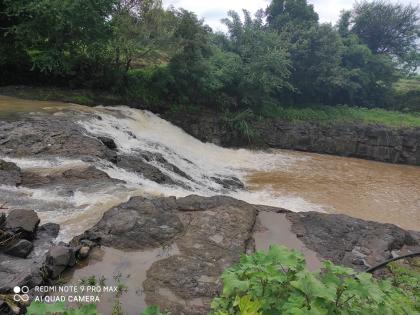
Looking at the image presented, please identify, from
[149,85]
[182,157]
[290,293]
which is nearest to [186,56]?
[149,85]

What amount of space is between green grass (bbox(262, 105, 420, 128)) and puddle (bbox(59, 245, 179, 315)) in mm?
14166

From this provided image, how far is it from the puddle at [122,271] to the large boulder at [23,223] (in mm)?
854

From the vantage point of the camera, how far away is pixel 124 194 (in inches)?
259

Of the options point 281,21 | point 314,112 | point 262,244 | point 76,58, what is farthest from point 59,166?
point 281,21

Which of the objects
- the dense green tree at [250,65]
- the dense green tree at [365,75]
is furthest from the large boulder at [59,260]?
the dense green tree at [365,75]

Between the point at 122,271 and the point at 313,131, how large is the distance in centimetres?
1530

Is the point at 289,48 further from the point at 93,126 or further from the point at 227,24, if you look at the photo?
the point at 93,126

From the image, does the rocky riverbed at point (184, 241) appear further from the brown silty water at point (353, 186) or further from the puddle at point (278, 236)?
the brown silty water at point (353, 186)

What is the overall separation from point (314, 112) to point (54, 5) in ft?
43.2

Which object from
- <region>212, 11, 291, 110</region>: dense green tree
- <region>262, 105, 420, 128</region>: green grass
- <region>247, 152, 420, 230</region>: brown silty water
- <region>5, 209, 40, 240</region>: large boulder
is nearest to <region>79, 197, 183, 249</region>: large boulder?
<region>5, 209, 40, 240</region>: large boulder

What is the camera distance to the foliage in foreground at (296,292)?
192 centimetres

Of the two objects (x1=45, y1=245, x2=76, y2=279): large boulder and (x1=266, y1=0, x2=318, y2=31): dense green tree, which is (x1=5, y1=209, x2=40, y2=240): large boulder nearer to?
(x1=45, y1=245, x2=76, y2=279): large boulder

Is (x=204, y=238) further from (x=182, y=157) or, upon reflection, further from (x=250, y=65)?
(x=250, y=65)

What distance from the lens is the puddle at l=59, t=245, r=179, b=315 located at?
157 inches
